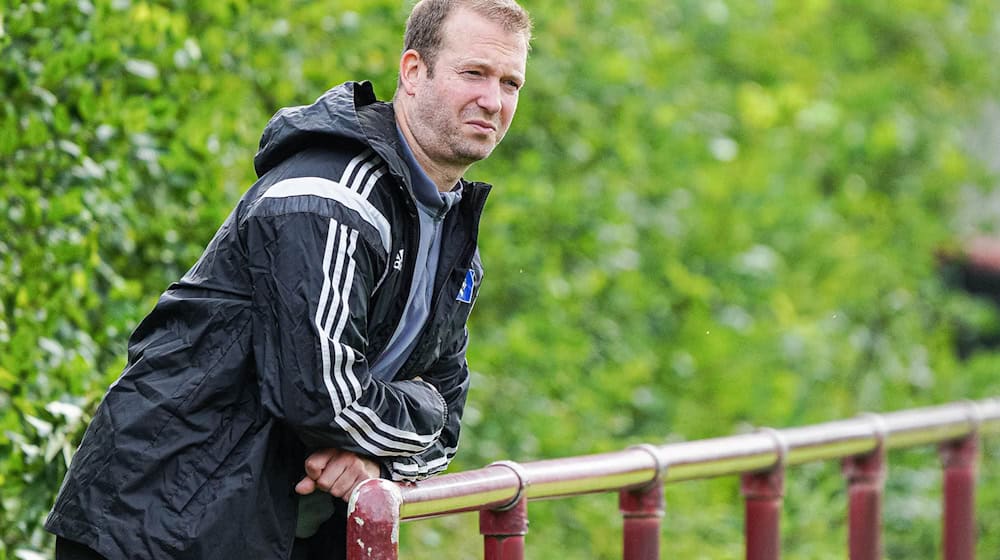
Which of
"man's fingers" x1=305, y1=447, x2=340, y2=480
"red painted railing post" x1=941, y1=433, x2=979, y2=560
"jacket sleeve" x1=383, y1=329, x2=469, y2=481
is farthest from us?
"red painted railing post" x1=941, y1=433, x2=979, y2=560

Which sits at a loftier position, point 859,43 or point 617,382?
point 859,43

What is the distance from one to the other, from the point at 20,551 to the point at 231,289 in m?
1.17

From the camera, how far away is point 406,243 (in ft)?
7.94

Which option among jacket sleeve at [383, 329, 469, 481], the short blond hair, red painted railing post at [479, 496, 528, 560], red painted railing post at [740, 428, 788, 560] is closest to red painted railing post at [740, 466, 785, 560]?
red painted railing post at [740, 428, 788, 560]

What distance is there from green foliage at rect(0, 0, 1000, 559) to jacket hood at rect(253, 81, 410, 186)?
3.65 feet

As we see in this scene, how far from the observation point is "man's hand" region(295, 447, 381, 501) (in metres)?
2.33

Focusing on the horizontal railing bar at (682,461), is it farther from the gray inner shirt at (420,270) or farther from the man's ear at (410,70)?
the man's ear at (410,70)

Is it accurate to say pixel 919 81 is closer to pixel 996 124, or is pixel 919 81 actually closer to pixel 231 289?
pixel 996 124

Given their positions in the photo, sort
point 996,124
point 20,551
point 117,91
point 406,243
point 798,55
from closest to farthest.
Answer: point 406,243 < point 20,551 < point 117,91 < point 798,55 < point 996,124

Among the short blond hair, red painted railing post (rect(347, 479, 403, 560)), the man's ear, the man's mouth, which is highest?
the short blond hair

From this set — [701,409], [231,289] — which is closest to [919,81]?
[701,409]

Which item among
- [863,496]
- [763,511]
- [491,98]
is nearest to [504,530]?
[491,98]

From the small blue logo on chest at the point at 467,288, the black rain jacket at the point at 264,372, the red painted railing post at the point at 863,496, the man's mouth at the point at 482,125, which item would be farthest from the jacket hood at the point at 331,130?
the red painted railing post at the point at 863,496

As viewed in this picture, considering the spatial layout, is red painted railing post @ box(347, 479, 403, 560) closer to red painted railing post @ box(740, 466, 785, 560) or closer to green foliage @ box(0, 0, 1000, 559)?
green foliage @ box(0, 0, 1000, 559)
